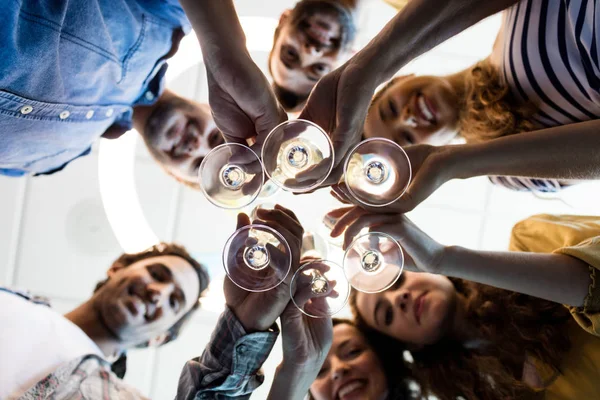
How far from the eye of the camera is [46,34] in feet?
4.03

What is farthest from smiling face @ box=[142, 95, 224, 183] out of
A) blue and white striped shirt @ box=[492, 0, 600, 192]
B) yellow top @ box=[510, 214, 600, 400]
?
yellow top @ box=[510, 214, 600, 400]

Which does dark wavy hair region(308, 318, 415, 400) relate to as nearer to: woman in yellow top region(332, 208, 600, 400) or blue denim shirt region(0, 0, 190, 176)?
woman in yellow top region(332, 208, 600, 400)

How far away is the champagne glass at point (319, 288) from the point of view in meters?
1.55

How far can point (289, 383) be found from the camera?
5.54 feet

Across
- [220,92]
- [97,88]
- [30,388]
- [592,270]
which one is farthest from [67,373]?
[592,270]

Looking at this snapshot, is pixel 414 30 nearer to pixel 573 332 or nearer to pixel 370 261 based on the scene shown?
pixel 370 261

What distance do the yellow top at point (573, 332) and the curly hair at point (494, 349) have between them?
0.13 ft

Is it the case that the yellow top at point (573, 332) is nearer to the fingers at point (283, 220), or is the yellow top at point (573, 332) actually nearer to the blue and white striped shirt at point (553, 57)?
the blue and white striped shirt at point (553, 57)

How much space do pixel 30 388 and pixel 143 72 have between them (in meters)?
1.16

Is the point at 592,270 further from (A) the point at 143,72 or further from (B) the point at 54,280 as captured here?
(B) the point at 54,280

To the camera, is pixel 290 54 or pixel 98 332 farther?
pixel 98 332

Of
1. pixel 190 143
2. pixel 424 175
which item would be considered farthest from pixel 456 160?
pixel 190 143

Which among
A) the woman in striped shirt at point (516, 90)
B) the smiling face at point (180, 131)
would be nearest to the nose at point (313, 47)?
the woman in striped shirt at point (516, 90)

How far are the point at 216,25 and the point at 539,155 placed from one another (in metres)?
0.95
